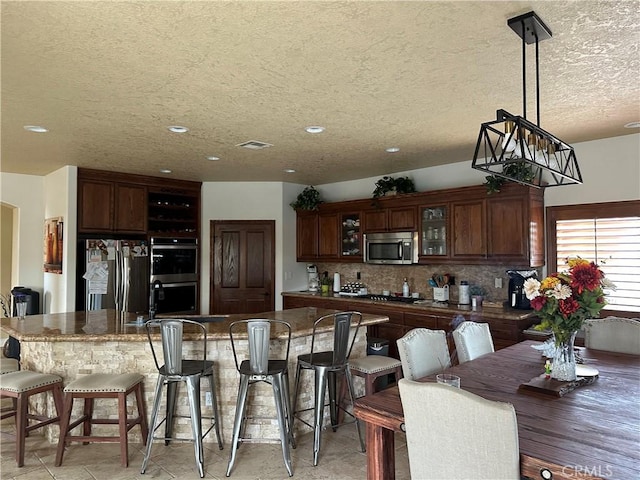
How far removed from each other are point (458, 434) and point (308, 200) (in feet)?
17.1

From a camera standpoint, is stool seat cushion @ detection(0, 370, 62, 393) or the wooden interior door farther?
the wooden interior door

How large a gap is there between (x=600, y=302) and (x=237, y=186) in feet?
17.3

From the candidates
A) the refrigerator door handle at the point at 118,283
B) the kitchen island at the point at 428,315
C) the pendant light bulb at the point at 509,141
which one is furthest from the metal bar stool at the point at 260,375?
the refrigerator door handle at the point at 118,283

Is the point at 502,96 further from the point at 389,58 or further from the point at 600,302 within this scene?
the point at 600,302

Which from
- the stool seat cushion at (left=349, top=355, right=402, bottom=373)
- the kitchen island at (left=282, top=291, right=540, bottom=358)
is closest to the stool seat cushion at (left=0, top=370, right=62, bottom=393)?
the stool seat cushion at (left=349, top=355, right=402, bottom=373)

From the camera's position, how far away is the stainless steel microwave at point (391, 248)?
18.1ft

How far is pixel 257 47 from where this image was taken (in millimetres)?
2328

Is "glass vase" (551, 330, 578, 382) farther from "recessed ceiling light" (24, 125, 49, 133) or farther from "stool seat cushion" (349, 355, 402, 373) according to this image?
"recessed ceiling light" (24, 125, 49, 133)

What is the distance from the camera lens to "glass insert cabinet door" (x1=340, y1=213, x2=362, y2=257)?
621 centimetres

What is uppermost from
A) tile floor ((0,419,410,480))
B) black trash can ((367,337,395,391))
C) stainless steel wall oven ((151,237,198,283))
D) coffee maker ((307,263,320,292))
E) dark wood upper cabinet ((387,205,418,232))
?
dark wood upper cabinet ((387,205,418,232))

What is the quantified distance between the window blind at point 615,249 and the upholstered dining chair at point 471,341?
1562 mm

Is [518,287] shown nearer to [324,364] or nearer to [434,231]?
[434,231]

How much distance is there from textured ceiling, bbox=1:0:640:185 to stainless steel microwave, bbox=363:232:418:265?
4.49 feet

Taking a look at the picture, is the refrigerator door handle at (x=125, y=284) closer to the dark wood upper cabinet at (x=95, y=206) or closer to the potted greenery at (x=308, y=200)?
the dark wood upper cabinet at (x=95, y=206)
